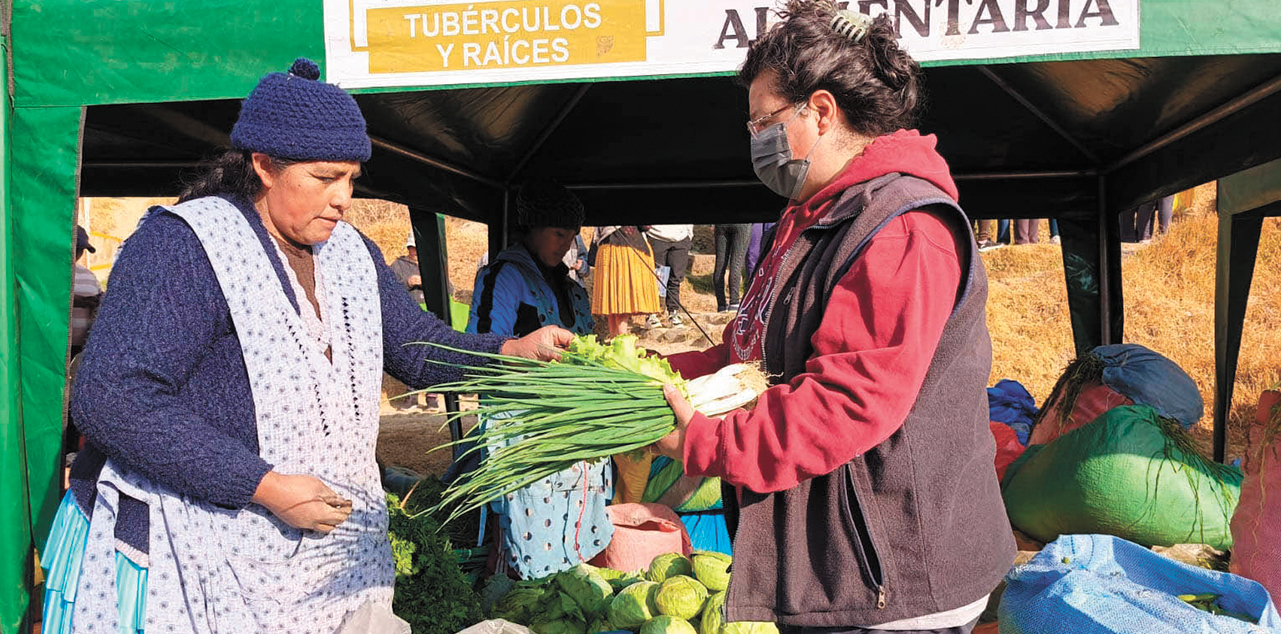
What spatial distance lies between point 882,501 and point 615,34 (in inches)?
67.9

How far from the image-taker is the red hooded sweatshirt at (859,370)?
5.27 ft

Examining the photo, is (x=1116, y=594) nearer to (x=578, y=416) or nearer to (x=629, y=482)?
(x=578, y=416)

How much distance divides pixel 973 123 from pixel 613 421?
389cm

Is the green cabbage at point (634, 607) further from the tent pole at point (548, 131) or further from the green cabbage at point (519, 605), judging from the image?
the tent pole at point (548, 131)

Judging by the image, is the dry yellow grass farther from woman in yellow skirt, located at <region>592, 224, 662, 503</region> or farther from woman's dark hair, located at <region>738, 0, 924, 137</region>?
woman's dark hair, located at <region>738, 0, 924, 137</region>

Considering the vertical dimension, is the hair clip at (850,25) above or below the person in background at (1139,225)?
below

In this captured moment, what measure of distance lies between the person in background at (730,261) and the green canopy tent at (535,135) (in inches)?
232

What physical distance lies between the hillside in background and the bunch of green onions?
6.06m

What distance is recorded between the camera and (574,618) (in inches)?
141

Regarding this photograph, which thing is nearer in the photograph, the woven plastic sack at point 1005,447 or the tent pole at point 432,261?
the woven plastic sack at point 1005,447

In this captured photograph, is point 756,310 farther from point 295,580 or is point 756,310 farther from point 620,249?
point 620,249

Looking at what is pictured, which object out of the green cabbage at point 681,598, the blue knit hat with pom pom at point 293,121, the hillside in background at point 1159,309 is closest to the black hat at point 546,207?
the green cabbage at point 681,598

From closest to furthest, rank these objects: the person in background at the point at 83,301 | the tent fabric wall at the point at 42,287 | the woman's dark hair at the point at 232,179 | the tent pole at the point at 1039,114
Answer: the woman's dark hair at the point at 232,179
the tent fabric wall at the point at 42,287
the tent pole at the point at 1039,114
the person in background at the point at 83,301

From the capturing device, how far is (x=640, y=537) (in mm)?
4152
